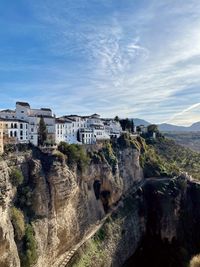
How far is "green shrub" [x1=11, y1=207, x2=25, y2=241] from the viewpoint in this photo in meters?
28.8

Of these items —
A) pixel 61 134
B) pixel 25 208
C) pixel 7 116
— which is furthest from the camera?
pixel 61 134

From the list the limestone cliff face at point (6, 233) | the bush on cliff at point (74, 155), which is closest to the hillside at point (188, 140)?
the bush on cliff at point (74, 155)

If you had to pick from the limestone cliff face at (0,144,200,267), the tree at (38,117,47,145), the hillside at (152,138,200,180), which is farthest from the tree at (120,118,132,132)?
the tree at (38,117,47,145)

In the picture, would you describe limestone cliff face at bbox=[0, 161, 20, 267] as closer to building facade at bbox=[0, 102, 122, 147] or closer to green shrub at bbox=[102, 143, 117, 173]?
building facade at bbox=[0, 102, 122, 147]

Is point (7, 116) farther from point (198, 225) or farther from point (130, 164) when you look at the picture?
point (198, 225)

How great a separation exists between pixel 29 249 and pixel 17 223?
114 inches

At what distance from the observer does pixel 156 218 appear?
55062 millimetres

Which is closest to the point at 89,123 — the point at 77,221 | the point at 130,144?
the point at 130,144

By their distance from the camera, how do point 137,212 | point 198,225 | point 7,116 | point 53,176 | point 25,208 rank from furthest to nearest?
point 198,225
point 137,212
point 7,116
point 53,176
point 25,208

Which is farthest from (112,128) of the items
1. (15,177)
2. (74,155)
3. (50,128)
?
(15,177)

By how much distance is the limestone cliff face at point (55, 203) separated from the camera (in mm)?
28547

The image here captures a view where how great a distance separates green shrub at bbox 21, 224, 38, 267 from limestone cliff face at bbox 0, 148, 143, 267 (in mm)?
890

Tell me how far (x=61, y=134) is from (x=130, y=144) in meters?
14.9

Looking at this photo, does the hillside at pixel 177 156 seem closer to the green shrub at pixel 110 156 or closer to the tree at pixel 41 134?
the green shrub at pixel 110 156
